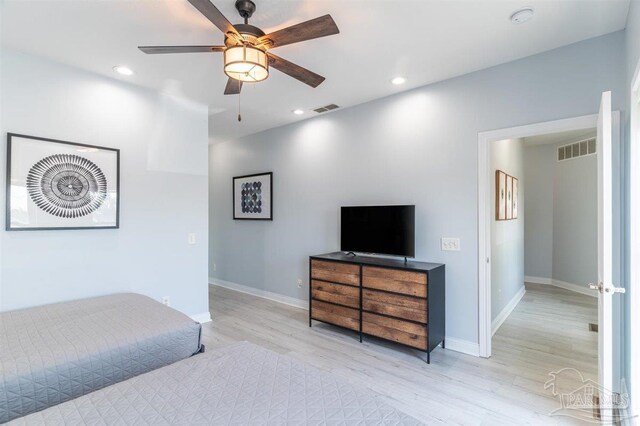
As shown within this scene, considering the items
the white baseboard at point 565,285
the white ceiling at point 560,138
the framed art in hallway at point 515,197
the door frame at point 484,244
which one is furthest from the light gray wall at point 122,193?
the white baseboard at point 565,285

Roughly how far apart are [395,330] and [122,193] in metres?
3.08

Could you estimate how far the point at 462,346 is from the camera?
10.4ft

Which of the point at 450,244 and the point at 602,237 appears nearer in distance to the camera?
the point at 602,237

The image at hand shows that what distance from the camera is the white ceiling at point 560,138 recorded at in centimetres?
537

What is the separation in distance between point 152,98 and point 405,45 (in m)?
2.74

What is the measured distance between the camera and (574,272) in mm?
5629

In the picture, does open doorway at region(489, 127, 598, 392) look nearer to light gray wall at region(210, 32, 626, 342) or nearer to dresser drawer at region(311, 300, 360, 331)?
light gray wall at region(210, 32, 626, 342)

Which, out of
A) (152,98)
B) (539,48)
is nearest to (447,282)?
(539,48)

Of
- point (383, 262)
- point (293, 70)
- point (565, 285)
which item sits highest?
point (293, 70)

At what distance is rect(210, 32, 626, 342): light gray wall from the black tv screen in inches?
8.1

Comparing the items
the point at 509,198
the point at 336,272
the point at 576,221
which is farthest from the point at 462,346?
the point at 576,221

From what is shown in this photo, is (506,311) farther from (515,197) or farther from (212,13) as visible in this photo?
(212,13)

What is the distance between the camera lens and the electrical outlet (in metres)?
3.21

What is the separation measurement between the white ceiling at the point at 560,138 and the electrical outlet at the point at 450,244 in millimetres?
3483
